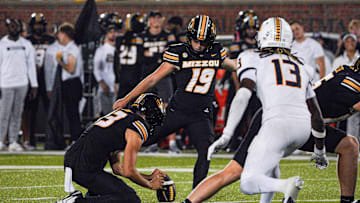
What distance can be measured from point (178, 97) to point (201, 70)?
1.03 ft

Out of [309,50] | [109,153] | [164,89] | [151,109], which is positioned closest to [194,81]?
[151,109]

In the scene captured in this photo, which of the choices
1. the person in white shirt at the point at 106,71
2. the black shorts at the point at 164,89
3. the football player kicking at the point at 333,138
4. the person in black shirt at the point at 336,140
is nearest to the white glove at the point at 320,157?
the football player kicking at the point at 333,138

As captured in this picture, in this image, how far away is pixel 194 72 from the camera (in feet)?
22.1

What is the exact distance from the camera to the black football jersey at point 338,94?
6.34 m

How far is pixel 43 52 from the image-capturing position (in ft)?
41.1

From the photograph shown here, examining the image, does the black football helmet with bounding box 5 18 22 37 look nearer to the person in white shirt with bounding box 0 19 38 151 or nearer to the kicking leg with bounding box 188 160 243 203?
the person in white shirt with bounding box 0 19 38 151

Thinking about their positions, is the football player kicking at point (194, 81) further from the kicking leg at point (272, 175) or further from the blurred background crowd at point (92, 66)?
the blurred background crowd at point (92, 66)

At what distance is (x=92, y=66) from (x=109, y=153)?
332 inches

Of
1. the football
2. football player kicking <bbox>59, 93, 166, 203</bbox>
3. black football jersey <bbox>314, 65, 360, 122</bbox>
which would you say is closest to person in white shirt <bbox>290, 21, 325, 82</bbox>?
black football jersey <bbox>314, 65, 360, 122</bbox>

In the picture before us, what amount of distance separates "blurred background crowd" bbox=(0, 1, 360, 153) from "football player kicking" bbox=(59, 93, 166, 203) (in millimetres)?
5231

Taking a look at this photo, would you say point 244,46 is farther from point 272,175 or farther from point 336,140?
point 272,175

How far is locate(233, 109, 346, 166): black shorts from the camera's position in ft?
17.6

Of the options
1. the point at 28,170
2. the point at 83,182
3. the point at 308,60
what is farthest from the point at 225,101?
the point at 83,182

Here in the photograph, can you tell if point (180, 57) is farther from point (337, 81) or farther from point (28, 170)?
point (28, 170)
